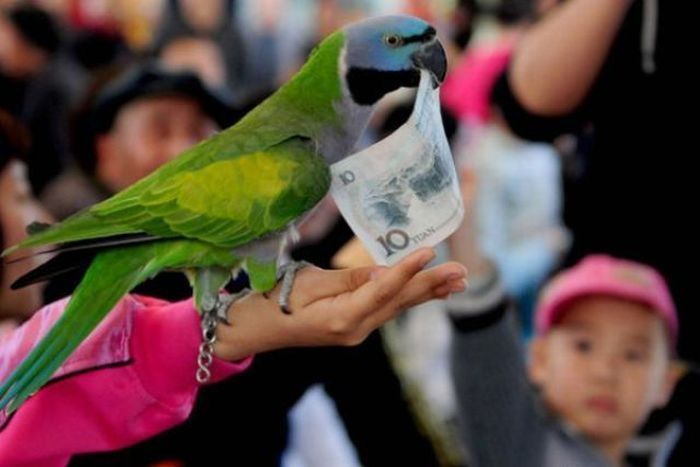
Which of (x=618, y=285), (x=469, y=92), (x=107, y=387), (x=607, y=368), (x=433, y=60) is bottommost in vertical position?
(x=469, y=92)

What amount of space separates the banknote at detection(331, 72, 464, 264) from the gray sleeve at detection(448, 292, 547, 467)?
0.99 m

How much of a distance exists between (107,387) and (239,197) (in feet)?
0.88

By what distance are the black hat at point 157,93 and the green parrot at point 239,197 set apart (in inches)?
67.4

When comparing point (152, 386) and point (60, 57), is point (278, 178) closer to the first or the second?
point (152, 386)

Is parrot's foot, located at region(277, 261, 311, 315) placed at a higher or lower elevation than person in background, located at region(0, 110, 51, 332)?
higher

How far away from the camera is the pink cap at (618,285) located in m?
2.72

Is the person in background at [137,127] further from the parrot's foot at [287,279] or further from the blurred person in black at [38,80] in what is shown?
the parrot's foot at [287,279]

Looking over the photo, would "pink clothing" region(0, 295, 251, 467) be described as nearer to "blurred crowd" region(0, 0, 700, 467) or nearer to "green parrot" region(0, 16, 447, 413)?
"green parrot" region(0, 16, 447, 413)

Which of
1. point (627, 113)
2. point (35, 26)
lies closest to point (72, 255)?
point (627, 113)

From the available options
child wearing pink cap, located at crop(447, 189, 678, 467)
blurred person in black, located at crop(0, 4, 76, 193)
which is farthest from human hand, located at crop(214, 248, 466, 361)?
blurred person in black, located at crop(0, 4, 76, 193)

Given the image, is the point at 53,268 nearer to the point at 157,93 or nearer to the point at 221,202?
the point at 221,202

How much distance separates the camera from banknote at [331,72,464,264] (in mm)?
1615

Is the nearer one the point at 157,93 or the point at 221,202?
the point at 221,202

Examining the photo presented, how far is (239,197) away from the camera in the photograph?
1.73m
